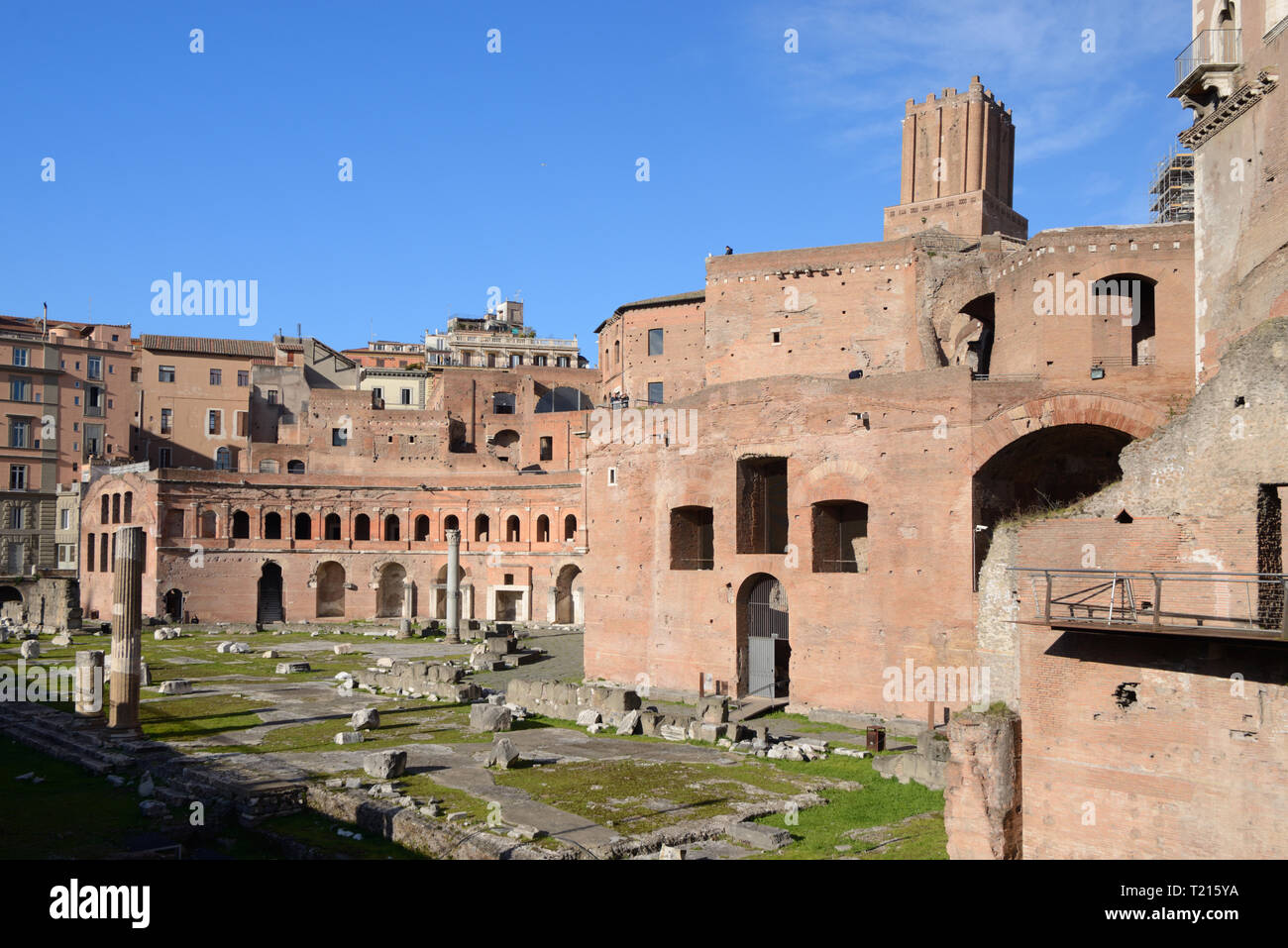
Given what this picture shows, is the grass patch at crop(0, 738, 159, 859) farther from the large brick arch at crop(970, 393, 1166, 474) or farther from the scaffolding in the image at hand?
the scaffolding

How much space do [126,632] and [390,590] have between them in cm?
3015

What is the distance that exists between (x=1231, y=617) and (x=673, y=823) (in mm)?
7348

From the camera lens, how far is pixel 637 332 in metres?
44.0

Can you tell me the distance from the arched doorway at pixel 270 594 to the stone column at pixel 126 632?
28432mm

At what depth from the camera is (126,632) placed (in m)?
21.0

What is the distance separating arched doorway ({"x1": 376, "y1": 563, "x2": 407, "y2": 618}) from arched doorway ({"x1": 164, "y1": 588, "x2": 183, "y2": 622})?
863cm

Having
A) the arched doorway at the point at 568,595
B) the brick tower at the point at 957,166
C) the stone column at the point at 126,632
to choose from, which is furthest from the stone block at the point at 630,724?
the arched doorway at the point at 568,595

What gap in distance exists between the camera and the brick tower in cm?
3581

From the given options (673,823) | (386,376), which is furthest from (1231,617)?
(386,376)

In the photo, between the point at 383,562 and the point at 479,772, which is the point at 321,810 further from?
the point at 383,562

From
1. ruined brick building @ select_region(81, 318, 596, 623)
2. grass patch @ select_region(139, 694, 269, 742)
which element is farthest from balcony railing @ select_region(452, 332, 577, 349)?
grass patch @ select_region(139, 694, 269, 742)

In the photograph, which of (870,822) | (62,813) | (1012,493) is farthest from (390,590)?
(870,822)
